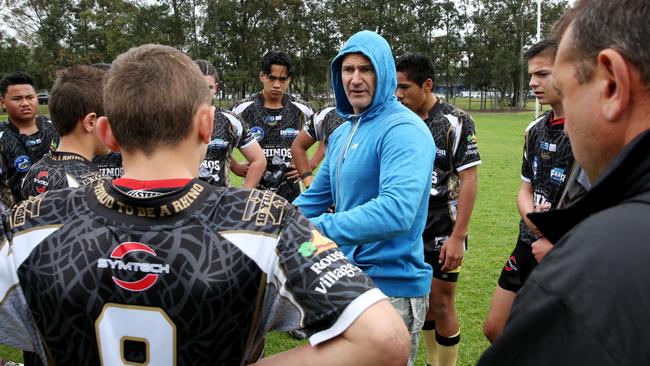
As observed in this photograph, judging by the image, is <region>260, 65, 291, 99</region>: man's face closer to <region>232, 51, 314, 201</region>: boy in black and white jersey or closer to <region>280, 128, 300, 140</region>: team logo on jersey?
<region>232, 51, 314, 201</region>: boy in black and white jersey

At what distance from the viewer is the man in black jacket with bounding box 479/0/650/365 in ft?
2.91

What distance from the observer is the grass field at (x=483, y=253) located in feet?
17.0

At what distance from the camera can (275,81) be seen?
6.53 meters

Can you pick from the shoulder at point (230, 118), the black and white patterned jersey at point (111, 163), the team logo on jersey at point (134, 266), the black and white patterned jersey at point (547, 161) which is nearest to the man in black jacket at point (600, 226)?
the team logo on jersey at point (134, 266)

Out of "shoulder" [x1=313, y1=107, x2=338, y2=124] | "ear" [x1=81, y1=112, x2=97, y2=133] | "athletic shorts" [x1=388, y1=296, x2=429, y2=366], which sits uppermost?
"ear" [x1=81, y1=112, x2=97, y2=133]

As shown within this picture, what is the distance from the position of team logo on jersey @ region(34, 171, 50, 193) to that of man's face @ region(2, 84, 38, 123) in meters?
3.70

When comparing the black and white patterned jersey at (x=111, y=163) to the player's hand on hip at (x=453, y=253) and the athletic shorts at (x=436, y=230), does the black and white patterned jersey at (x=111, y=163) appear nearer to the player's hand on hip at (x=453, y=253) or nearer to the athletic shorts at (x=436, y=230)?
the athletic shorts at (x=436, y=230)

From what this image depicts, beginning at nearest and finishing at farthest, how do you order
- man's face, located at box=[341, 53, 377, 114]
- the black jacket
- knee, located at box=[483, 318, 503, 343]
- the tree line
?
the black jacket, man's face, located at box=[341, 53, 377, 114], knee, located at box=[483, 318, 503, 343], the tree line

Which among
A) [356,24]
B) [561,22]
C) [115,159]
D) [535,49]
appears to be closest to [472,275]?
[535,49]

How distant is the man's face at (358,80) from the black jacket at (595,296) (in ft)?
6.59

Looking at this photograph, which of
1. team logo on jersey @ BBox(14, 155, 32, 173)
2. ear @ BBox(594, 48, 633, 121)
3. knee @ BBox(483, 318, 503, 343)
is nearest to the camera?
ear @ BBox(594, 48, 633, 121)

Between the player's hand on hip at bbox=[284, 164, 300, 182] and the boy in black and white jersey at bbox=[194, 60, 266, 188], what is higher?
the boy in black and white jersey at bbox=[194, 60, 266, 188]

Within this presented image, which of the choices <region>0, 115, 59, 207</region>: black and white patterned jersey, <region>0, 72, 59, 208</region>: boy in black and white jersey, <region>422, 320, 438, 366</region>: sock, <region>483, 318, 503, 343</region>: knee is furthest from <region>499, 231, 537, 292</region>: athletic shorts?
<region>0, 72, 59, 208</region>: boy in black and white jersey

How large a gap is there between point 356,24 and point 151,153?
55403 millimetres
